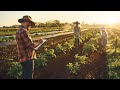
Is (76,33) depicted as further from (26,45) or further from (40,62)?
(26,45)

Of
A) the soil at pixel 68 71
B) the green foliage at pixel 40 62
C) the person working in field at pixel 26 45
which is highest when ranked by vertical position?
the person working in field at pixel 26 45

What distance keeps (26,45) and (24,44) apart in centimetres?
5

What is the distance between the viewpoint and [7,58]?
10.5 meters

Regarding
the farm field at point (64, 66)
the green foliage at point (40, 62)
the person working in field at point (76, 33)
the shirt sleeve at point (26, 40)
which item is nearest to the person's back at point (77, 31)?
the person working in field at point (76, 33)

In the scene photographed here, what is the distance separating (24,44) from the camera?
20.6ft

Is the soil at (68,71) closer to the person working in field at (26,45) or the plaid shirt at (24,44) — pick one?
the person working in field at (26,45)

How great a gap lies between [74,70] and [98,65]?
1.55 m

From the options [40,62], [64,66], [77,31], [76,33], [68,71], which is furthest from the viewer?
[76,33]

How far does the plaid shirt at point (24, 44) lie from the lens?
622cm

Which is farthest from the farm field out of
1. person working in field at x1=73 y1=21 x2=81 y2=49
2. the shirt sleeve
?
the shirt sleeve

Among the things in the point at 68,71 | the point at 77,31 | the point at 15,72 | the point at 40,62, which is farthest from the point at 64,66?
the point at 77,31
